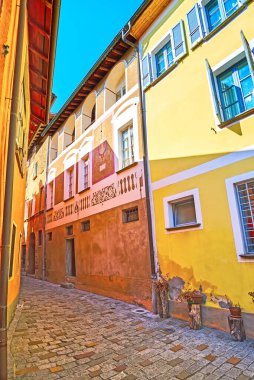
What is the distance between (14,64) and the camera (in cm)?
457

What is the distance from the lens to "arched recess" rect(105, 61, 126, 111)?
32.8 feet

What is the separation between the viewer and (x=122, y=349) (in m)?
4.18

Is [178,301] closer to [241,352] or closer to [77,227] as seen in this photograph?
[241,352]

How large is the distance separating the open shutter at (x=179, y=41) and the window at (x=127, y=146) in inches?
112

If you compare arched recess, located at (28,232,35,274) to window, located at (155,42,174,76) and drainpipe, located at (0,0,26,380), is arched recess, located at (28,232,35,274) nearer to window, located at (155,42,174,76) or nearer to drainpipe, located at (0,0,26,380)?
window, located at (155,42,174,76)

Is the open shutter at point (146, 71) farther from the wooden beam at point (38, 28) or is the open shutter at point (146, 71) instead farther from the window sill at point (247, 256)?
the window sill at point (247, 256)

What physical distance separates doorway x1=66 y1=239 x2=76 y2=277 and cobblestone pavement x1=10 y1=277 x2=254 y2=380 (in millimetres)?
5437

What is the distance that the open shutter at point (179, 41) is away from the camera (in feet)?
22.2

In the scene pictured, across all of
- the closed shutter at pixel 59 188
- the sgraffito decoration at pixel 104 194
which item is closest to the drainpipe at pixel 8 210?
the sgraffito decoration at pixel 104 194

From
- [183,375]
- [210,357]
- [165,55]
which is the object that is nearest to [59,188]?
[165,55]

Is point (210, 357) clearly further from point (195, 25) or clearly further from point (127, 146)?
point (195, 25)

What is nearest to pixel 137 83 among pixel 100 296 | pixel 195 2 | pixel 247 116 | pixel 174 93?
pixel 174 93

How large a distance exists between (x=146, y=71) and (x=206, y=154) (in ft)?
13.5

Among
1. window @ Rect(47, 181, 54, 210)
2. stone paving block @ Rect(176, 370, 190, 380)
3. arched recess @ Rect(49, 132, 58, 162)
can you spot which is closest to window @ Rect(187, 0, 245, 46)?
stone paving block @ Rect(176, 370, 190, 380)
